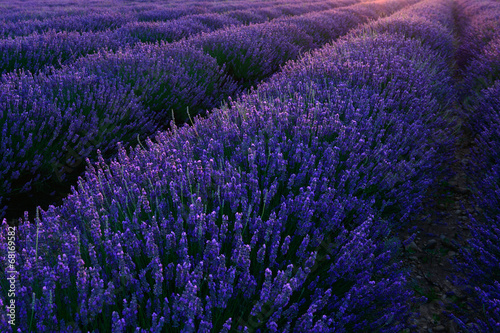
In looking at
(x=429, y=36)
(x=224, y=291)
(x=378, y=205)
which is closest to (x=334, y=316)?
(x=224, y=291)

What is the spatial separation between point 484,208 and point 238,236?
75.7 inches

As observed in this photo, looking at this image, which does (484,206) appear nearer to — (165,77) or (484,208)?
(484,208)

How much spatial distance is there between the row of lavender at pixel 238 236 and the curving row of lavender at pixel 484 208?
14.0 inches

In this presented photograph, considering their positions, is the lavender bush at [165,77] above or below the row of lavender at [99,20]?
below

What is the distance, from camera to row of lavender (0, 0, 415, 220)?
2.74 m

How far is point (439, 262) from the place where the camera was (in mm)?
2438

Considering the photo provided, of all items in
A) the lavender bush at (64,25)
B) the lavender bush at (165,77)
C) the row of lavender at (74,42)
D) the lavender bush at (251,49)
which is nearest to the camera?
the lavender bush at (165,77)

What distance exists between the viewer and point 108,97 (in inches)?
135

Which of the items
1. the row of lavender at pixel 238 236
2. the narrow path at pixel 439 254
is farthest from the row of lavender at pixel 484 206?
the row of lavender at pixel 238 236

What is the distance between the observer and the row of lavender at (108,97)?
9.00 feet

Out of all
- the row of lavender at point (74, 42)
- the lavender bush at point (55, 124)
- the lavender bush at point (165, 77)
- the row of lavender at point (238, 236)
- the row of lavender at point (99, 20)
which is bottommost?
the row of lavender at point (238, 236)

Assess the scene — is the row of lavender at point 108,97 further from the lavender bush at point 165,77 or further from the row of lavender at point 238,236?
the row of lavender at point 238,236

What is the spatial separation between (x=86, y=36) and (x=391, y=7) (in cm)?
1085

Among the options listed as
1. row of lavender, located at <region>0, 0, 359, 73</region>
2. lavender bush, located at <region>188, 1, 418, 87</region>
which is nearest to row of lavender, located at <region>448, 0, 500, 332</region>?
lavender bush, located at <region>188, 1, 418, 87</region>
